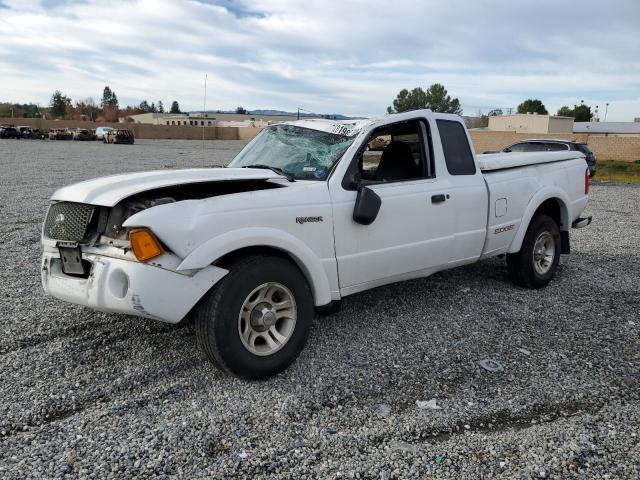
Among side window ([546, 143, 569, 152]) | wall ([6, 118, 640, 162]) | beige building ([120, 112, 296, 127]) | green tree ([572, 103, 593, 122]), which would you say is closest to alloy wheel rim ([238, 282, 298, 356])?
side window ([546, 143, 569, 152])

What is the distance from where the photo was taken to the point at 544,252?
6316 mm

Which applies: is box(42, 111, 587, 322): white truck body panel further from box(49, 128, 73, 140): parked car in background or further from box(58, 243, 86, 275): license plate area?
box(49, 128, 73, 140): parked car in background

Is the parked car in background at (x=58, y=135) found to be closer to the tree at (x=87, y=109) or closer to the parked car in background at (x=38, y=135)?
the parked car in background at (x=38, y=135)

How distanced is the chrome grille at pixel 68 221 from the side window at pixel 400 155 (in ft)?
7.67

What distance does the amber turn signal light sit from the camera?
3.41 meters

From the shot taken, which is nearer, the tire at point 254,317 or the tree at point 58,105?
the tire at point 254,317

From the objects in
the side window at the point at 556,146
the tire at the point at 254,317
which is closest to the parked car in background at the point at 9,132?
the side window at the point at 556,146

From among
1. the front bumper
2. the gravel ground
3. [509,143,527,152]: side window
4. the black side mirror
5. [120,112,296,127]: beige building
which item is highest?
[120,112,296,127]: beige building

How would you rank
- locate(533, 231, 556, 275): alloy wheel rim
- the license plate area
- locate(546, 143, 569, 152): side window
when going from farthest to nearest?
1. locate(546, 143, 569, 152): side window
2. locate(533, 231, 556, 275): alloy wheel rim
3. the license plate area

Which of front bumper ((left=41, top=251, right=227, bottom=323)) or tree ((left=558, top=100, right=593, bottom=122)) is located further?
tree ((left=558, top=100, right=593, bottom=122))

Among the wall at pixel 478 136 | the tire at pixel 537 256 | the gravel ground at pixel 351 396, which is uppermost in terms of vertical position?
the wall at pixel 478 136

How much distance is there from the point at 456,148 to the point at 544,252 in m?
1.87

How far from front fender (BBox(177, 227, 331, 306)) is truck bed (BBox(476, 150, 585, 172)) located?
2.47 meters

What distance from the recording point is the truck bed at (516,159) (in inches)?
225
